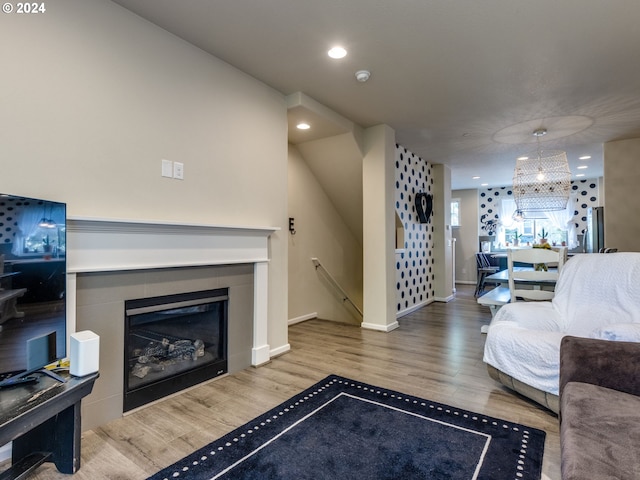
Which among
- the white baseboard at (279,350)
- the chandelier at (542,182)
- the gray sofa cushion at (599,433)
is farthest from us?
the chandelier at (542,182)

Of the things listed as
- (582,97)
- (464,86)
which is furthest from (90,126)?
(582,97)

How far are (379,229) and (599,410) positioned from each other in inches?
115

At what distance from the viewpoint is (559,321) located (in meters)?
2.37

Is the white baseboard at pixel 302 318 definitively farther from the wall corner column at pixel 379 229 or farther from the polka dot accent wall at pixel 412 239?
the polka dot accent wall at pixel 412 239

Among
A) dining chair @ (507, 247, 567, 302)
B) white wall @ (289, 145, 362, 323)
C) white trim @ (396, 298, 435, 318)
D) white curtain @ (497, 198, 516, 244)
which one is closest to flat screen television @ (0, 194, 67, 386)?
white wall @ (289, 145, 362, 323)

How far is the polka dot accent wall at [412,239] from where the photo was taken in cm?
491

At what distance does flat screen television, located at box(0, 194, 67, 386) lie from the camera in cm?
136

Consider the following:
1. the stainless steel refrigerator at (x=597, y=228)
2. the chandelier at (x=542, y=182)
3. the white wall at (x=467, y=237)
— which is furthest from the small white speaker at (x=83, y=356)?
the white wall at (x=467, y=237)

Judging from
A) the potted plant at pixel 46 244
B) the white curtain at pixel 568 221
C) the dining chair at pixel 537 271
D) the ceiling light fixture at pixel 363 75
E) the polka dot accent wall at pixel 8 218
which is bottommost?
the dining chair at pixel 537 271

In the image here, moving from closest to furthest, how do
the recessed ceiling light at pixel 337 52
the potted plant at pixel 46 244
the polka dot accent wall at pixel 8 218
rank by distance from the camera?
the polka dot accent wall at pixel 8 218 < the potted plant at pixel 46 244 < the recessed ceiling light at pixel 337 52

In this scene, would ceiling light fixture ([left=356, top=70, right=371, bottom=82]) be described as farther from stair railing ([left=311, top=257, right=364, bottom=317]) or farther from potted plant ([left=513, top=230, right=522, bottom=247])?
potted plant ([left=513, top=230, right=522, bottom=247])

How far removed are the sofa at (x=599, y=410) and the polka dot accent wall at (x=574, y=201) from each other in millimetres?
7674

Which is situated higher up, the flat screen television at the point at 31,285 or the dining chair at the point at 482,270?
the flat screen television at the point at 31,285

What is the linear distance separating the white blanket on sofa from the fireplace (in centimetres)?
201
